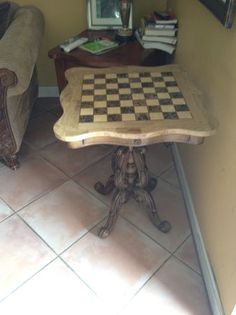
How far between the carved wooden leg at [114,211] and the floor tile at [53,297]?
225 millimetres

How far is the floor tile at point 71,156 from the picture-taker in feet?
5.73

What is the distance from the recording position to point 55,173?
1710 millimetres

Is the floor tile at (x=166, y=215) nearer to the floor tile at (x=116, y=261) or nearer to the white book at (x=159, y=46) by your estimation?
the floor tile at (x=116, y=261)

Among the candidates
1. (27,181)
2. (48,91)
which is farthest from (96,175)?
(48,91)

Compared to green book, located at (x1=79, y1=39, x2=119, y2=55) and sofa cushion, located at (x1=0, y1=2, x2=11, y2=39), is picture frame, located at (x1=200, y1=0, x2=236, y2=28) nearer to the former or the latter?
green book, located at (x1=79, y1=39, x2=119, y2=55)

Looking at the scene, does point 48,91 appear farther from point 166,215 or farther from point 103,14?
point 166,215

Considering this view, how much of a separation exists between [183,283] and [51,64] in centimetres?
177

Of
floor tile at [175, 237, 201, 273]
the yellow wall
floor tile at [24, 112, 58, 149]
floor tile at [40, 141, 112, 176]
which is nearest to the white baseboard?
floor tile at [175, 237, 201, 273]

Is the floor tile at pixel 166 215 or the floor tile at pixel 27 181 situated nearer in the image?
the floor tile at pixel 166 215

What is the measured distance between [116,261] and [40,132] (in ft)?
3.66

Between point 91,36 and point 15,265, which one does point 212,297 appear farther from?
point 91,36

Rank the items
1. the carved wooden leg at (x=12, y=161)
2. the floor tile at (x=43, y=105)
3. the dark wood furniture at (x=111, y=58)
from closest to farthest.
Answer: the dark wood furniture at (x=111, y=58)
the carved wooden leg at (x=12, y=161)
the floor tile at (x=43, y=105)

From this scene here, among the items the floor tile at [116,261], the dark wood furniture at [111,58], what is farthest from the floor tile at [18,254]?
the dark wood furniture at [111,58]

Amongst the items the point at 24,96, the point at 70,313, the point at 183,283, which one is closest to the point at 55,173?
the point at 24,96
